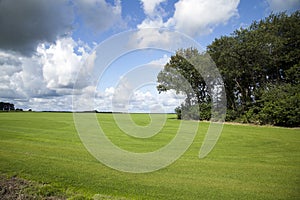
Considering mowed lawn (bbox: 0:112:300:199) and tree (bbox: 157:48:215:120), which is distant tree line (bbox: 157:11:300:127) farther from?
mowed lawn (bbox: 0:112:300:199)

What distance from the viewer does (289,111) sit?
28.2 m

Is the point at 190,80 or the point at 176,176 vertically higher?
the point at 190,80

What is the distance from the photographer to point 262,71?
124ft

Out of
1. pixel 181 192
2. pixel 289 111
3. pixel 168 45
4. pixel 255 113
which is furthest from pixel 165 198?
pixel 255 113

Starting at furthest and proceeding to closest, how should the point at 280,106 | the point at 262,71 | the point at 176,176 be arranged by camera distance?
the point at 262,71 < the point at 280,106 < the point at 176,176

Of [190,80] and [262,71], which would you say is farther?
[190,80]

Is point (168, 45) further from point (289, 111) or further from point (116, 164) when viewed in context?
point (289, 111)

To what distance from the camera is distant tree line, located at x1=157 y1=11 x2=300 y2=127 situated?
30.3 m

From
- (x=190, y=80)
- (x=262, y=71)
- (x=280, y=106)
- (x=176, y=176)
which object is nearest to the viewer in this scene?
(x=176, y=176)

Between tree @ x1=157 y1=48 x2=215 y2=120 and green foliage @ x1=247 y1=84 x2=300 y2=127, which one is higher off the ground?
tree @ x1=157 y1=48 x2=215 y2=120

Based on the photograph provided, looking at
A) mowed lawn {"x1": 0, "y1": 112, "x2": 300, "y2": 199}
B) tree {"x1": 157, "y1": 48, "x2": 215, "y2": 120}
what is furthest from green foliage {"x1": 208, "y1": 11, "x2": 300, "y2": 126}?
mowed lawn {"x1": 0, "y1": 112, "x2": 300, "y2": 199}

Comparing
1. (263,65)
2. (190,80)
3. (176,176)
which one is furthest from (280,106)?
(176,176)

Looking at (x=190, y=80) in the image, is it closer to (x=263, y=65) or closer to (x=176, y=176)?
(x=263, y=65)

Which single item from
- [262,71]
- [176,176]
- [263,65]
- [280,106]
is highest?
[263,65]
